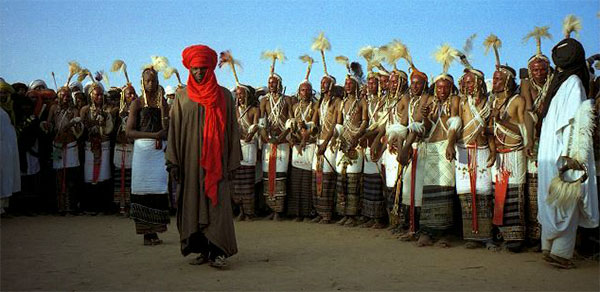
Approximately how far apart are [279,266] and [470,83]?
3358 millimetres

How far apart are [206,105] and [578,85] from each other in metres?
3.78

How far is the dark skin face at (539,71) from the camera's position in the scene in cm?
694

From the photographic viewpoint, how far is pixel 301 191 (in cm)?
976

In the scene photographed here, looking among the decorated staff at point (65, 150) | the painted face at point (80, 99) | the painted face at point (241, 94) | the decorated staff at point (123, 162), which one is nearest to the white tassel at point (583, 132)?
the painted face at point (241, 94)

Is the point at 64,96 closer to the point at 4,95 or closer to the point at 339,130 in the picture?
the point at 4,95

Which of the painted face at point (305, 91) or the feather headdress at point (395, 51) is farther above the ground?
the feather headdress at point (395, 51)

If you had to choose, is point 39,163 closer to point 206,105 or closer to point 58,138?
A: point 58,138

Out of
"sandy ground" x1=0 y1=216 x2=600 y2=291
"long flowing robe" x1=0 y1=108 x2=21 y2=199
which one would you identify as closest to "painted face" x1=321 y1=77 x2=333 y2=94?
"sandy ground" x1=0 y1=216 x2=600 y2=291

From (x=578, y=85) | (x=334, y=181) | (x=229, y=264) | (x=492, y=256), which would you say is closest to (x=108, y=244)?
(x=229, y=264)

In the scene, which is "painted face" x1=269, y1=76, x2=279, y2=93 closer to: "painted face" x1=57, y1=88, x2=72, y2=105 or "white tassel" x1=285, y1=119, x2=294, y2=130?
"white tassel" x1=285, y1=119, x2=294, y2=130

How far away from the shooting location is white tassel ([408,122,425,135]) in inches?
287

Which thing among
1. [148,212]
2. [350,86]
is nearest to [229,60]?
[350,86]

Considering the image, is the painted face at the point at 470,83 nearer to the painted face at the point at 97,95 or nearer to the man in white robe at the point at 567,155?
the man in white robe at the point at 567,155

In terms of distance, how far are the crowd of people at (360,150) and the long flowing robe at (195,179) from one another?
0.8 inches
